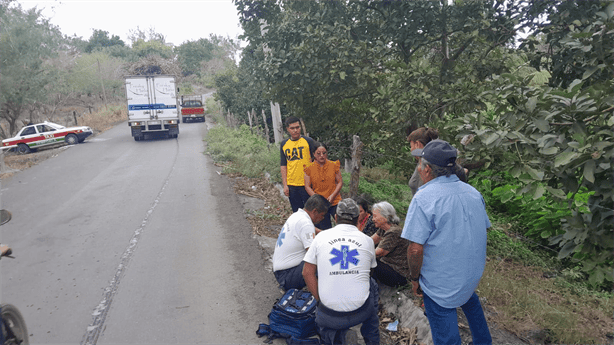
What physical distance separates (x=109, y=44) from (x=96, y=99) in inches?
917

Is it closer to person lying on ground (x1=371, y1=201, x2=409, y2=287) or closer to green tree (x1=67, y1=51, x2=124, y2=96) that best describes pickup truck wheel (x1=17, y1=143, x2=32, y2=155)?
person lying on ground (x1=371, y1=201, x2=409, y2=287)

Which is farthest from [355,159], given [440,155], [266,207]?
[440,155]

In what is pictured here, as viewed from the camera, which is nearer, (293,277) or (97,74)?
(293,277)

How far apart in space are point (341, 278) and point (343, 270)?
0.23 ft

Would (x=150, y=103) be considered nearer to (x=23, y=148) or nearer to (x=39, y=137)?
(x=39, y=137)

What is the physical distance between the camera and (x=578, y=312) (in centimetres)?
493

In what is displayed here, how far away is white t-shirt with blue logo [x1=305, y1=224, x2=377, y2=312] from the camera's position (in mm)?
3648

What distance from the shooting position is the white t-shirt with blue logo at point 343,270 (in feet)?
12.0

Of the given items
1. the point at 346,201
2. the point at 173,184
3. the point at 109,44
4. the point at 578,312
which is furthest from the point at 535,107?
the point at 109,44

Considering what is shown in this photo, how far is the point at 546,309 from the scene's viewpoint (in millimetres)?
4688

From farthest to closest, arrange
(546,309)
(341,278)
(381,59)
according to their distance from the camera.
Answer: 1. (381,59)
2. (546,309)
3. (341,278)

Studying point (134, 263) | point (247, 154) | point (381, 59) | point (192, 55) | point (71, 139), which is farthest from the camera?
point (192, 55)

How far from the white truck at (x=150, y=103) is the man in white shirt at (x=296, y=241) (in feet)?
66.9

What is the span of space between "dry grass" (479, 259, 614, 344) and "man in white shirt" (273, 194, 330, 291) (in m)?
2.13
